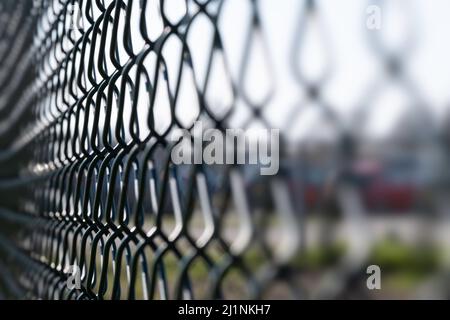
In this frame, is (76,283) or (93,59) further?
(76,283)

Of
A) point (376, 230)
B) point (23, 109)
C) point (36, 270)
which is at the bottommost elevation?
point (36, 270)

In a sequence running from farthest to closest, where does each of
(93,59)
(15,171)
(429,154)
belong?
(15,171) → (93,59) → (429,154)

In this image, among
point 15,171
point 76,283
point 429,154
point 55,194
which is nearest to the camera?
point 429,154

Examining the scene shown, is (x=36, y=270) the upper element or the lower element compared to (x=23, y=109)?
lower

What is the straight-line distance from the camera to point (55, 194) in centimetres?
124

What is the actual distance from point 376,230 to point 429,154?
0.06 metres

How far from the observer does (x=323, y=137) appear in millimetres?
400

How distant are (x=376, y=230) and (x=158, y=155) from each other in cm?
39

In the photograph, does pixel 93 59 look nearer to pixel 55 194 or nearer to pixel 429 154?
pixel 55 194

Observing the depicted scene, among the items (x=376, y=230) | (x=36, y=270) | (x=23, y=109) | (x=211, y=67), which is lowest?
(x=36, y=270)

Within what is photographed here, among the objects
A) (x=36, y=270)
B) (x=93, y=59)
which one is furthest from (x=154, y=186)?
(x=36, y=270)

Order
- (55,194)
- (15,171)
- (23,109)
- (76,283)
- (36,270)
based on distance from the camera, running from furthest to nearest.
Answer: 1. (15,171)
2. (23,109)
3. (36,270)
4. (55,194)
5. (76,283)
